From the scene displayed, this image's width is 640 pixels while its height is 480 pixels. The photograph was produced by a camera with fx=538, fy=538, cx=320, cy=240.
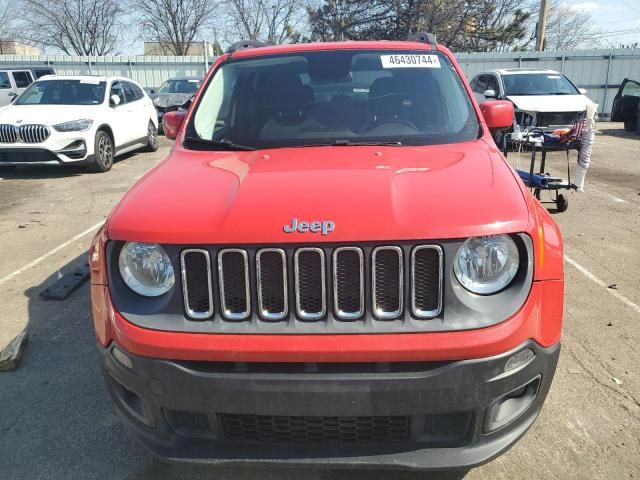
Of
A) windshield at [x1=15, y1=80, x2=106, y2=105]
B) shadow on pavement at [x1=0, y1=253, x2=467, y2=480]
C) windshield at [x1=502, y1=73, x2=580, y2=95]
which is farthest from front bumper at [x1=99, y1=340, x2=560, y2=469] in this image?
windshield at [x1=502, y1=73, x2=580, y2=95]

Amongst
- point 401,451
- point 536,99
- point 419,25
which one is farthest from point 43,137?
point 419,25

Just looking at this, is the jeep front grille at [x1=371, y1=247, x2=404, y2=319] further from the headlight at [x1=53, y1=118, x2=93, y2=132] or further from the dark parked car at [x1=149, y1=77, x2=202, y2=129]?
the dark parked car at [x1=149, y1=77, x2=202, y2=129]

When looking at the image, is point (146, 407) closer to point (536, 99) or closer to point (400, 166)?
point (400, 166)

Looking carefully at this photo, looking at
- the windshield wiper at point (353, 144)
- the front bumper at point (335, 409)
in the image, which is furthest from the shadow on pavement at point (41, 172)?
the front bumper at point (335, 409)

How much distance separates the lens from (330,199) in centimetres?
206

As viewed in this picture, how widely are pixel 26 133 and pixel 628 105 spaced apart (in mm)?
16886

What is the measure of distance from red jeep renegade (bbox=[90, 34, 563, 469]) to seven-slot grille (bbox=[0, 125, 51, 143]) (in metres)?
8.45

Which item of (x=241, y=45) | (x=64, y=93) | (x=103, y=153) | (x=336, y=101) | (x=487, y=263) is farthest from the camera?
(x=64, y=93)

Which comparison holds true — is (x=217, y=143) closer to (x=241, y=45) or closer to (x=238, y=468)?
(x=241, y=45)

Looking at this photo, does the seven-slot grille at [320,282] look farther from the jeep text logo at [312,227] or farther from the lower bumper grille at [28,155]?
the lower bumper grille at [28,155]

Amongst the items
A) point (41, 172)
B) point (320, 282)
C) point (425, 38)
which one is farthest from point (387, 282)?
point (41, 172)

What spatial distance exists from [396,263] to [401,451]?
2.28ft

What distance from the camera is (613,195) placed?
818 centimetres

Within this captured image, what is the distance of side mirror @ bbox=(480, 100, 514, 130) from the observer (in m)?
3.46
